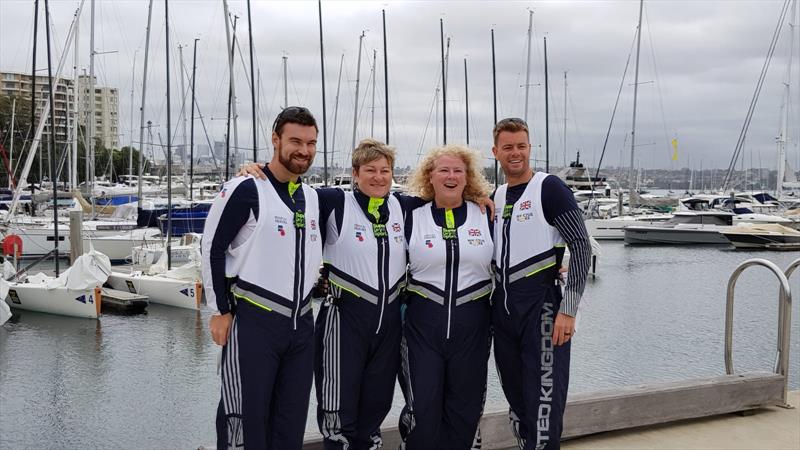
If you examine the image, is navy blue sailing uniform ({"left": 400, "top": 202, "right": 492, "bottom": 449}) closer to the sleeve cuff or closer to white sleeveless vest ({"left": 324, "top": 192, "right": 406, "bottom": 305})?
white sleeveless vest ({"left": 324, "top": 192, "right": 406, "bottom": 305})

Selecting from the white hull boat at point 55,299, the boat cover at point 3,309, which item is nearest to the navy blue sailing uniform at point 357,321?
the boat cover at point 3,309

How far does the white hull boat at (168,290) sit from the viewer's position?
72.5 ft

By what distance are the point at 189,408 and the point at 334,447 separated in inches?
381

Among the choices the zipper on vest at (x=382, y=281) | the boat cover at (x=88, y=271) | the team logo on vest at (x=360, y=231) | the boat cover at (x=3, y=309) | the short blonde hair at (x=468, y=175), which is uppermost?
the short blonde hair at (x=468, y=175)

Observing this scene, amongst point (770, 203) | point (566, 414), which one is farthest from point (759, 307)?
point (770, 203)

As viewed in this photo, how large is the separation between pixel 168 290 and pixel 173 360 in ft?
20.7

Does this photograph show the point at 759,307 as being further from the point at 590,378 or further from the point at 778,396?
the point at 778,396

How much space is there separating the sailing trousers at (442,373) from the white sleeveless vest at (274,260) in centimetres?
63

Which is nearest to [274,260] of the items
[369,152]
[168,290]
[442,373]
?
[369,152]

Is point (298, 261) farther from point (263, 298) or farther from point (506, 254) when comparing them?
point (506, 254)

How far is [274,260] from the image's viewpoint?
3418 millimetres

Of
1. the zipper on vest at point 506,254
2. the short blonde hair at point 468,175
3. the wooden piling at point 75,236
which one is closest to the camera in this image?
the zipper on vest at point 506,254

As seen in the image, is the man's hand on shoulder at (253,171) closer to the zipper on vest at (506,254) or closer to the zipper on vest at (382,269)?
the zipper on vest at (382,269)

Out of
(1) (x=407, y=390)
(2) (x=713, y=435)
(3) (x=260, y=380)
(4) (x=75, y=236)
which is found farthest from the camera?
(4) (x=75, y=236)
